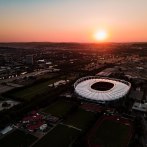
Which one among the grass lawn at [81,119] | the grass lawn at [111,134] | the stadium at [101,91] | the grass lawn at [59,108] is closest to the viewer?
the grass lawn at [111,134]

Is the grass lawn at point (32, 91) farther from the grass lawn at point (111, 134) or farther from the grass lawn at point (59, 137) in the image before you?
the grass lawn at point (111, 134)

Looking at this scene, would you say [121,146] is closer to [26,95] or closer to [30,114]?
[30,114]

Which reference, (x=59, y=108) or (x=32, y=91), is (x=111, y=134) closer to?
(x=59, y=108)

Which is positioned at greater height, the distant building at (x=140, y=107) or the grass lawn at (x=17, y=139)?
the distant building at (x=140, y=107)

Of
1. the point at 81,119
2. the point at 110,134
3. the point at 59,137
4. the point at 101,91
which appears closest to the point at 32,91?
the point at 101,91

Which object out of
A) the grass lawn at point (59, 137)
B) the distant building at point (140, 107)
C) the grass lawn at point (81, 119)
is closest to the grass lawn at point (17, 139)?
the grass lawn at point (59, 137)

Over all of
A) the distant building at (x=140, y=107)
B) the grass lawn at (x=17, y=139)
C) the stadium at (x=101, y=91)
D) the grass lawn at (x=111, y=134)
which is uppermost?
the stadium at (x=101, y=91)

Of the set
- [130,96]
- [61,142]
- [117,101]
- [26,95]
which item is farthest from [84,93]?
[61,142]

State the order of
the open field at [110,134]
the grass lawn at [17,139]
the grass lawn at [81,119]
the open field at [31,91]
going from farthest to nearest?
1. the open field at [31,91]
2. the grass lawn at [81,119]
3. the open field at [110,134]
4. the grass lawn at [17,139]
